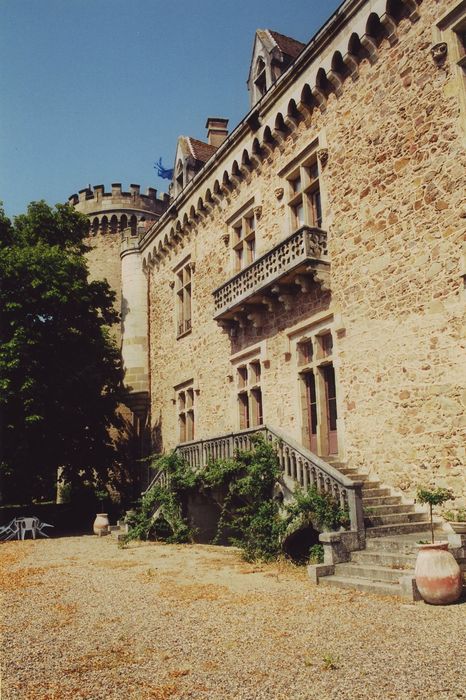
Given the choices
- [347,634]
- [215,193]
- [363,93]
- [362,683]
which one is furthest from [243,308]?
[362,683]

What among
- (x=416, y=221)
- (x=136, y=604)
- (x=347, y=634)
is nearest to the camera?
(x=347, y=634)

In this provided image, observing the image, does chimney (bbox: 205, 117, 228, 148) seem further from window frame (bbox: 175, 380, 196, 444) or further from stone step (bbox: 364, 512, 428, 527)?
stone step (bbox: 364, 512, 428, 527)

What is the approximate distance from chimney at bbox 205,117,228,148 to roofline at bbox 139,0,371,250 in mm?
3426

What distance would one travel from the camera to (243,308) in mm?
14234

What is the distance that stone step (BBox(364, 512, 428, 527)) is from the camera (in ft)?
28.9

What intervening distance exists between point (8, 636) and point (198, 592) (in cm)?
260

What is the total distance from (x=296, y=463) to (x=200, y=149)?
45.8 ft

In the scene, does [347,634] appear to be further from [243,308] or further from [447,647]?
[243,308]

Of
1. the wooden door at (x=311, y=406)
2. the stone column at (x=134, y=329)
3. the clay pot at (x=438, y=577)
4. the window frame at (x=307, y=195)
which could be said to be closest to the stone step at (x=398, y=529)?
the clay pot at (x=438, y=577)

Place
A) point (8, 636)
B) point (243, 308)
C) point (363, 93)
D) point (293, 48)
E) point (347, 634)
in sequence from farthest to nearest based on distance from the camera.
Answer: point (293, 48), point (243, 308), point (363, 93), point (8, 636), point (347, 634)

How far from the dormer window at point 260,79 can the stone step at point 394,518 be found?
1161 centimetres

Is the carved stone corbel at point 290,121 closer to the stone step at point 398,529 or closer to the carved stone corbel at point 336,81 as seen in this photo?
the carved stone corbel at point 336,81

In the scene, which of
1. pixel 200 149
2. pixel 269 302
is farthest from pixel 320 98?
pixel 200 149

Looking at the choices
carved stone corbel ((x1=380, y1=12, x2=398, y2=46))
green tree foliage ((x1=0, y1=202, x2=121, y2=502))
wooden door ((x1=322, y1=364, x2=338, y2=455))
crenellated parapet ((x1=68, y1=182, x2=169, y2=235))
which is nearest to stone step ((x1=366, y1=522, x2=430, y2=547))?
wooden door ((x1=322, y1=364, x2=338, y2=455))
